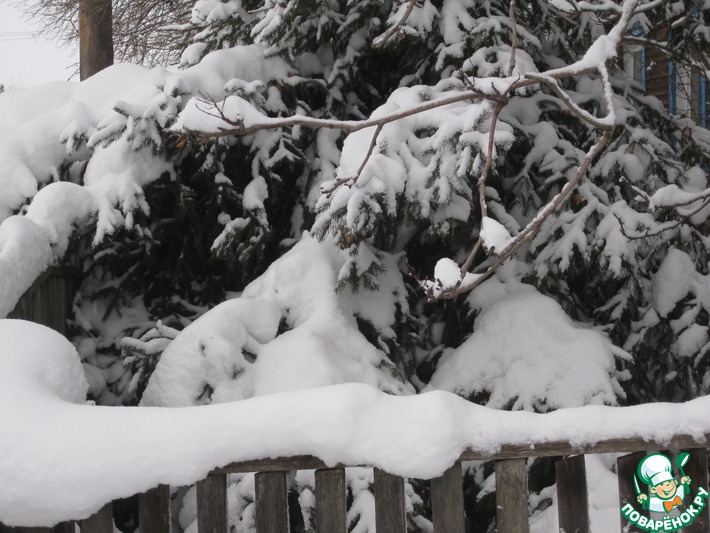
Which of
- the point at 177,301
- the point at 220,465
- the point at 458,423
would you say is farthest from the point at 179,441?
the point at 177,301

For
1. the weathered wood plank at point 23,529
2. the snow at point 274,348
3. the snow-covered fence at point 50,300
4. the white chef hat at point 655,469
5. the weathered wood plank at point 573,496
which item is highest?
the weathered wood plank at point 23,529

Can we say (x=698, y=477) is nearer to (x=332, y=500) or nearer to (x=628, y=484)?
(x=628, y=484)

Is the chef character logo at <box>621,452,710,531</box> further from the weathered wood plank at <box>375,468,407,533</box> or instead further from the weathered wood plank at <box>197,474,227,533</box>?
the weathered wood plank at <box>197,474,227,533</box>

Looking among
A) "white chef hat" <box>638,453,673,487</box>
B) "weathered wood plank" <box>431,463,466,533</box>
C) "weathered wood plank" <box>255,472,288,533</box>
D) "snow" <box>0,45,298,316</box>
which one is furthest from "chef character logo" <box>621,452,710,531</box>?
"snow" <box>0,45,298,316</box>

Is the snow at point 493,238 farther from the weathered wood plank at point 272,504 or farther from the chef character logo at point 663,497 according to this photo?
the weathered wood plank at point 272,504

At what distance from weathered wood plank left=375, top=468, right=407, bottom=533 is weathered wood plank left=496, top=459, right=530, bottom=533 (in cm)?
26

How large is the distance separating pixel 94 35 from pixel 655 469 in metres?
9.93

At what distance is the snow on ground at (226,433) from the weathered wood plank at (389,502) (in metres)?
0.09

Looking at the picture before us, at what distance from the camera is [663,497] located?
184 cm

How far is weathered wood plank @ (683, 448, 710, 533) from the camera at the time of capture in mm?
1814

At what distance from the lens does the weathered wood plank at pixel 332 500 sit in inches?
70.4

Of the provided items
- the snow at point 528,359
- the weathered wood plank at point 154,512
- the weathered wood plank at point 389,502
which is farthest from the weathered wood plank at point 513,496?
the snow at point 528,359

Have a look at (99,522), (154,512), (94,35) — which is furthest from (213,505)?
(94,35)

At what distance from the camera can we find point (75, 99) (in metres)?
4.21
